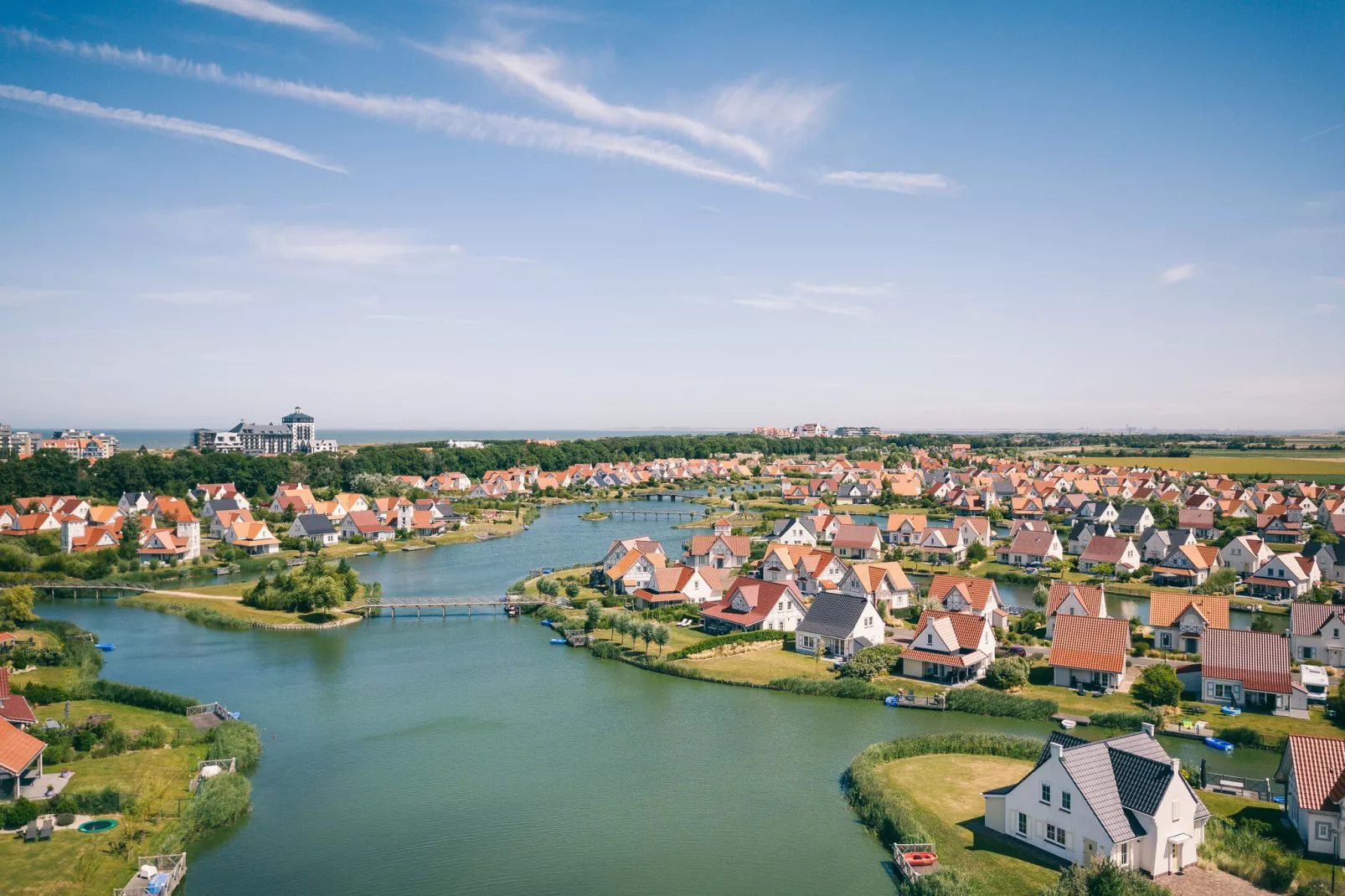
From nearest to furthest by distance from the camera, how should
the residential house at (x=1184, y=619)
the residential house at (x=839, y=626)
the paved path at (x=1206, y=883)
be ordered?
the paved path at (x=1206, y=883), the residential house at (x=1184, y=619), the residential house at (x=839, y=626)

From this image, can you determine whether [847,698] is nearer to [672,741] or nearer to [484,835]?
[672,741]

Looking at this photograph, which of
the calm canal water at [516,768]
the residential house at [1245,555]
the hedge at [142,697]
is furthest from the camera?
the residential house at [1245,555]

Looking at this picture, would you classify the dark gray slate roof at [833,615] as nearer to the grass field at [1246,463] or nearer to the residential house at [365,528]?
the residential house at [365,528]

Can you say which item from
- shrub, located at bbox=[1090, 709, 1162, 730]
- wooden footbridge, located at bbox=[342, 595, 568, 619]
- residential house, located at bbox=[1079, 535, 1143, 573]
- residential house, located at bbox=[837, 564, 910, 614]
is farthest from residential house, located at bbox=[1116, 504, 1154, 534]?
wooden footbridge, located at bbox=[342, 595, 568, 619]

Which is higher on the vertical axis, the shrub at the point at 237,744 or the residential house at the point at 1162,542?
the residential house at the point at 1162,542

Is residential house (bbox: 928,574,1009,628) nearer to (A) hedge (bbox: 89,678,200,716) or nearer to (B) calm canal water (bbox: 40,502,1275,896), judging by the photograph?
(B) calm canal water (bbox: 40,502,1275,896)

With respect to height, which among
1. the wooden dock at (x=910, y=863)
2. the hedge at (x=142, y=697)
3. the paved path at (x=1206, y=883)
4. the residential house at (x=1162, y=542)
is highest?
the residential house at (x=1162, y=542)

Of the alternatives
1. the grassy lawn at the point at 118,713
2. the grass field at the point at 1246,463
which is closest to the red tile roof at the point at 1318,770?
the grassy lawn at the point at 118,713

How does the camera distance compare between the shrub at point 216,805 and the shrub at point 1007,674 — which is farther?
the shrub at point 1007,674
